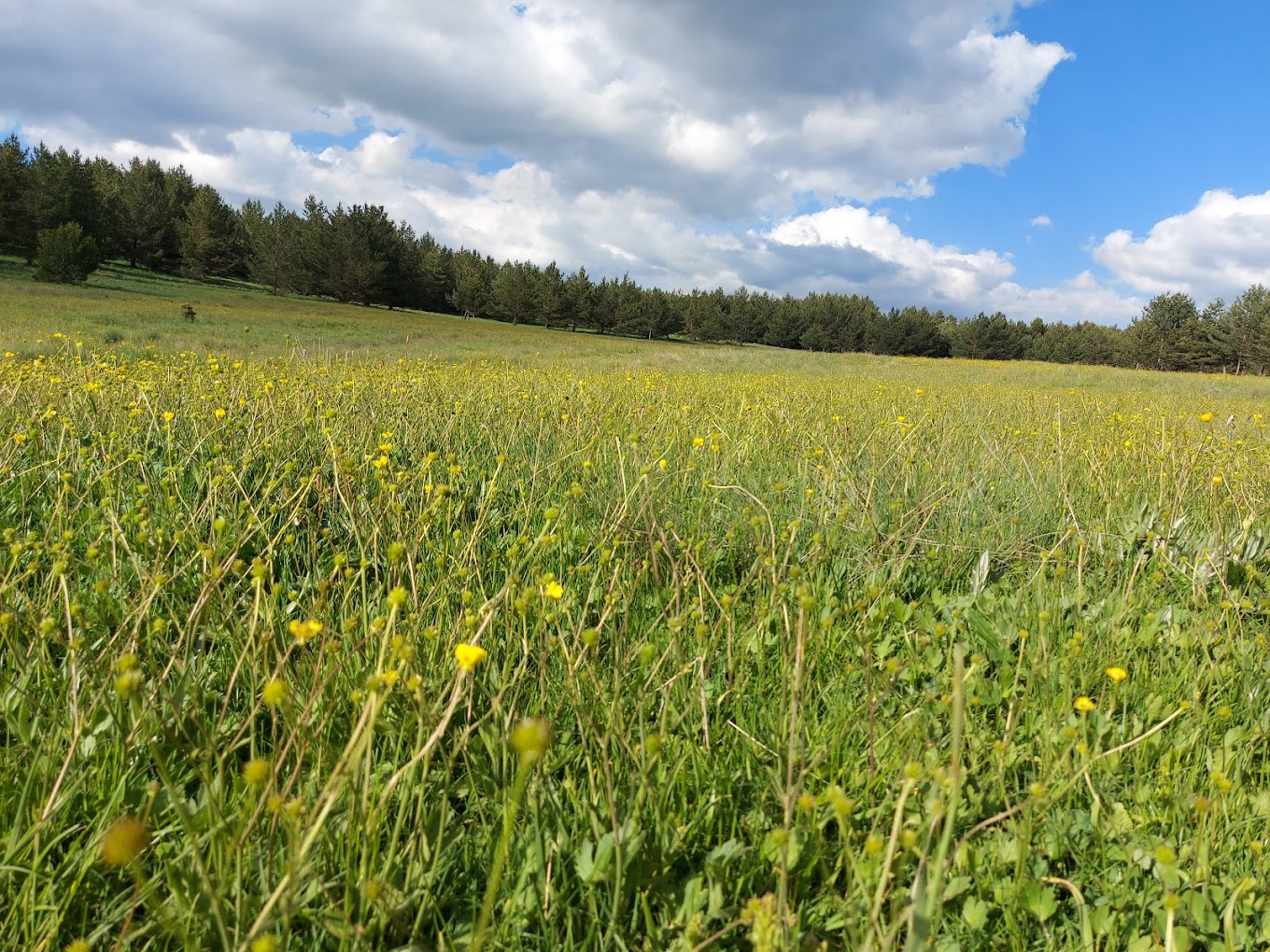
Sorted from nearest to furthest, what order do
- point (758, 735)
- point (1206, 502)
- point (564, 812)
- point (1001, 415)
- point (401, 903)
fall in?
point (401, 903)
point (564, 812)
point (758, 735)
point (1206, 502)
point (1001, 415)

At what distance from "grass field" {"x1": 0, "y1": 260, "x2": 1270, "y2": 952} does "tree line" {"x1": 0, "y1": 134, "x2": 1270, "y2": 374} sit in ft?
141

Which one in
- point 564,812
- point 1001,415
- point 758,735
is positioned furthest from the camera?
point 1001,415

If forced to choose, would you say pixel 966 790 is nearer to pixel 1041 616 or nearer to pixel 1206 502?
pixel 1041 616

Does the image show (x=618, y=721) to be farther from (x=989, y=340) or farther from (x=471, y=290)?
(x=989, y=340)

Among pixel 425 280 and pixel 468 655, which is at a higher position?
pixel 425 280

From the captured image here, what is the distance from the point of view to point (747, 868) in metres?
1.19

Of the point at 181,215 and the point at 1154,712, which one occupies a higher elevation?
the point at 181,215

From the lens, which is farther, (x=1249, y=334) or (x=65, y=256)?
(x=1249, y=334)

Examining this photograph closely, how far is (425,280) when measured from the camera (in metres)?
59.0

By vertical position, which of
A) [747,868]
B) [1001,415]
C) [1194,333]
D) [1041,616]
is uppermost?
[1194,333]

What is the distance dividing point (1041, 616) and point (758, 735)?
660mm

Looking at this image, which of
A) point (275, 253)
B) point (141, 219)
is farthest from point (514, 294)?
point (141, 219)

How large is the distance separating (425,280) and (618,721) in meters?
63.6

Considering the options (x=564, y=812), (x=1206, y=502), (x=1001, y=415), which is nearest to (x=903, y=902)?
(x=564, y=812)
